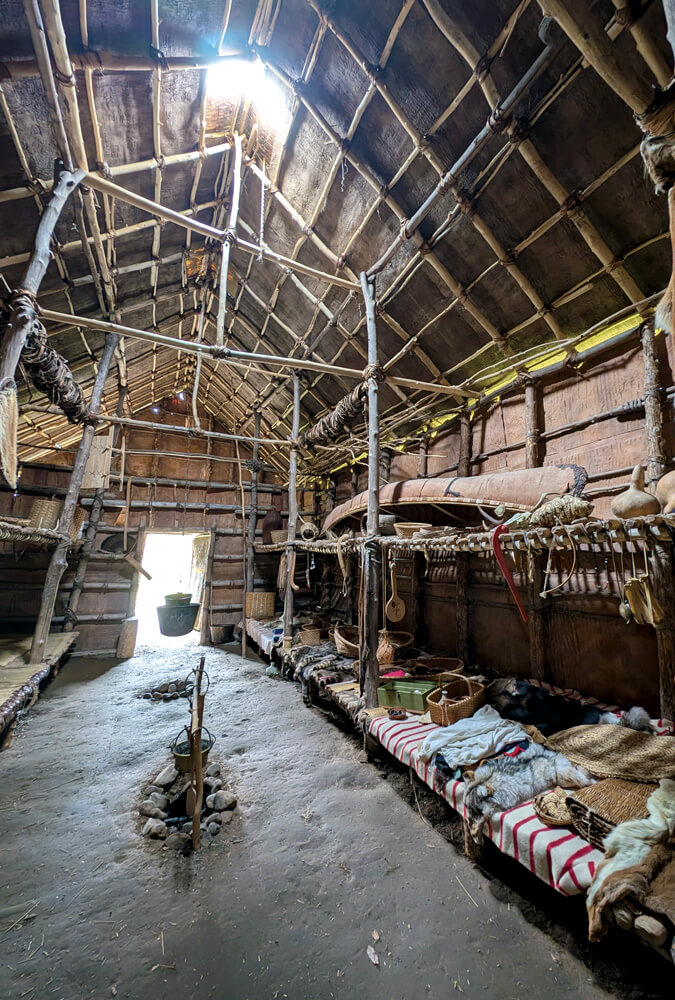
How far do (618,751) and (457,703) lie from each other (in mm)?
1243

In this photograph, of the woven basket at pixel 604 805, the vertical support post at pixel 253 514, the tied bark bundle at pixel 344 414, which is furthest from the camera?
the vertical support post at pixel 253 514

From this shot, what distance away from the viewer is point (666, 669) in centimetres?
315

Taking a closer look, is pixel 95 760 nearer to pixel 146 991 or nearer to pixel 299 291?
Answer: pixel 146 991

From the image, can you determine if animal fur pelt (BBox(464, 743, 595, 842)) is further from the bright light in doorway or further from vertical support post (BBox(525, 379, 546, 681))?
the bright light in doorway

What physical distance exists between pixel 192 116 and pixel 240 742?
25.7 ft

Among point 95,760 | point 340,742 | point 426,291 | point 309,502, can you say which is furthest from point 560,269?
point 309,502

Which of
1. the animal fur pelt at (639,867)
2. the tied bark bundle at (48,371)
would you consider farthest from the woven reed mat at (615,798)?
the tied bark bundle at (48,371)

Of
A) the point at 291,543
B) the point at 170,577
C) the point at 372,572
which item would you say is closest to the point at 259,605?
the point at 291,543

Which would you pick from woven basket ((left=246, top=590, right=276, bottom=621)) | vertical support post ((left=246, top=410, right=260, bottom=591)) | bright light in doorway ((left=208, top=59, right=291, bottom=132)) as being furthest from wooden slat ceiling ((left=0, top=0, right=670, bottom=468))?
woven basket ((left=246, top=590, right=276, bottom=621))

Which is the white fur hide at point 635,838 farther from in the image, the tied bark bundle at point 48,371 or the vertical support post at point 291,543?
the tied bark bundle at point 48,371

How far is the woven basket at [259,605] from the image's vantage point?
31.1 feet

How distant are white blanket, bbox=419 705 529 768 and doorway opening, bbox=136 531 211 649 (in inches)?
284

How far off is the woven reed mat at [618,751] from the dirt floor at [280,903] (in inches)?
33.7

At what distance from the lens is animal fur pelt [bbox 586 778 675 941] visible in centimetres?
169
